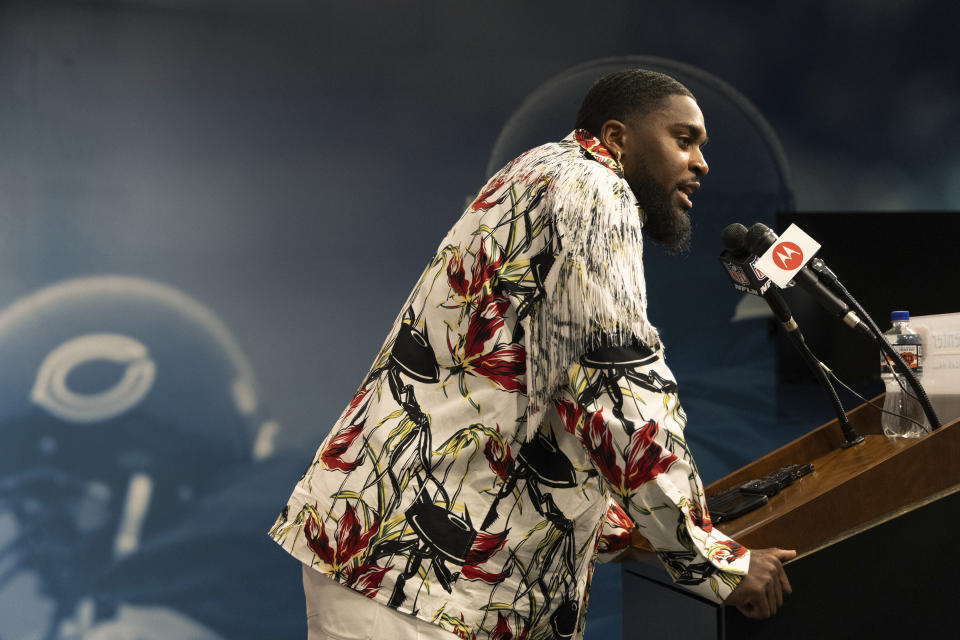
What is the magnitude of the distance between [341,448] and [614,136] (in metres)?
0.66

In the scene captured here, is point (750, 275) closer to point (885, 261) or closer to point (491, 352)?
point (491, 352)

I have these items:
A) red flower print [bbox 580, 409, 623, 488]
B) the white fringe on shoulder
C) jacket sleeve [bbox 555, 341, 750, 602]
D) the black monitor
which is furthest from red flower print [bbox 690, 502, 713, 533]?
the black monitor

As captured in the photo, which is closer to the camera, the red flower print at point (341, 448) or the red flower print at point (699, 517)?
the red flower print at point (699, 517)

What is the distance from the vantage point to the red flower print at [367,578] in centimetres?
114

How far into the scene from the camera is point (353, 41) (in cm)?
348

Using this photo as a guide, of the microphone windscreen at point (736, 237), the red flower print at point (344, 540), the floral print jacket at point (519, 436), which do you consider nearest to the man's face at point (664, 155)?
the floral print jacket at point (519, 436)

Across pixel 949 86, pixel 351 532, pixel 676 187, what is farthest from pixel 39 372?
pixel 949 86

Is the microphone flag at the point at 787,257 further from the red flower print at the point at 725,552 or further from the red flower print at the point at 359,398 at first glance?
the red flower print at the point at 359,398

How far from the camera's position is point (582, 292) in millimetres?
1097

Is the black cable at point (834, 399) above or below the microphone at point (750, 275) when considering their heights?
below

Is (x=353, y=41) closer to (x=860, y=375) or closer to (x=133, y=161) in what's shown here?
(x=133, y=161)

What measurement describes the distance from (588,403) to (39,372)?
2.78 m

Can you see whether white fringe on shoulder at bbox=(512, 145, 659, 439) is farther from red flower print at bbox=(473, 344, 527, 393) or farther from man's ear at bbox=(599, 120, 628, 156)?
man's ear at bbox=(599, 120, 628, 156)

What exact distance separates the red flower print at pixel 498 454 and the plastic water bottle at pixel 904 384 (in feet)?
2.38
